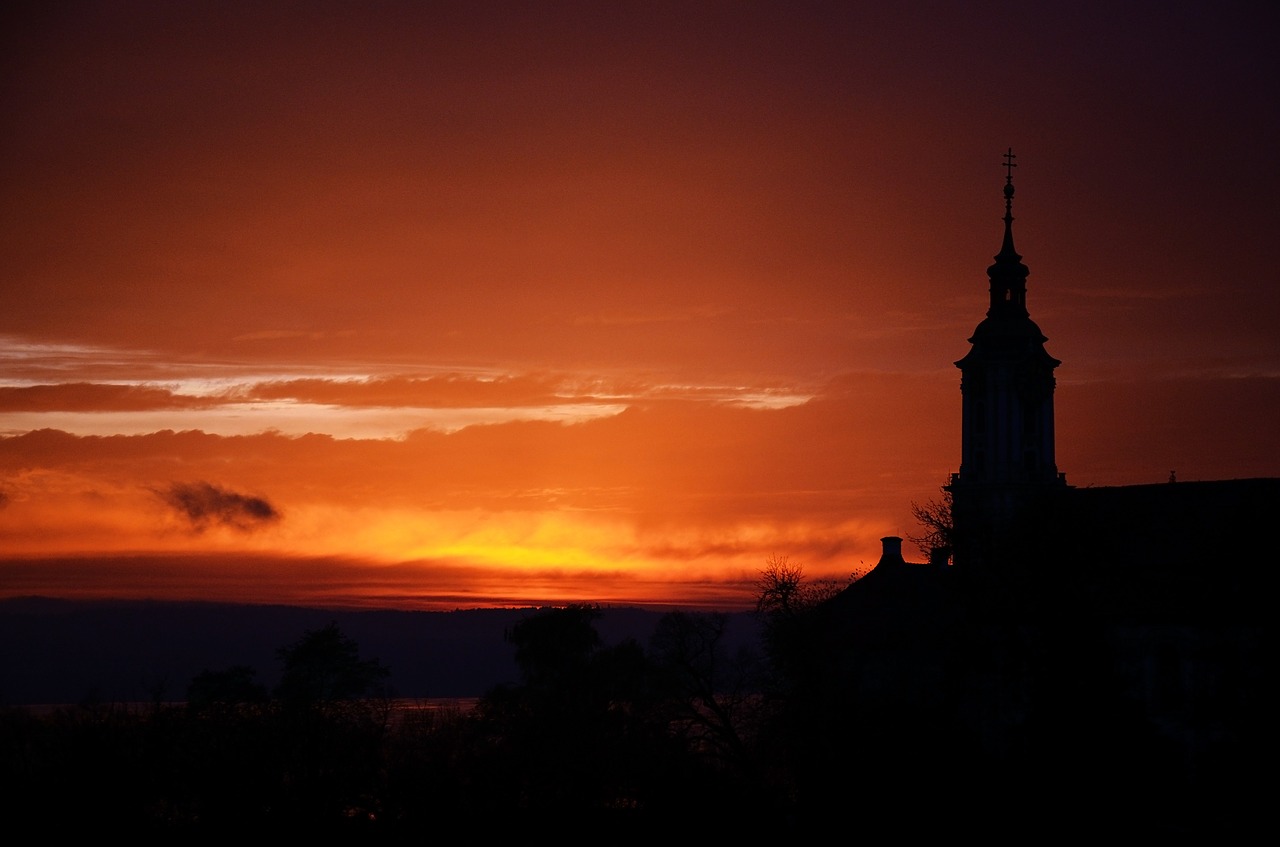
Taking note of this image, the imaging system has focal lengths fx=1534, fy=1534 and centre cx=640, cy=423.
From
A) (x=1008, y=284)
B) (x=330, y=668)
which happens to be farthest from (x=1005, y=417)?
(x=330, y=668)

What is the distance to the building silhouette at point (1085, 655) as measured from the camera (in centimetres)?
5262

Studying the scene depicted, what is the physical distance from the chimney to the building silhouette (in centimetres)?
11

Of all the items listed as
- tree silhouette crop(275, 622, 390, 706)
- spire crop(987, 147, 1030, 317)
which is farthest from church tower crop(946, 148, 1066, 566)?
tree silhouette crop(275, 622, 390, 706)

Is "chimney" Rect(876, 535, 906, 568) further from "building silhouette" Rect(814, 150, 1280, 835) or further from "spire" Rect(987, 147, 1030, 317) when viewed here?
"spire" Rect(987, 147, 1030, 317)

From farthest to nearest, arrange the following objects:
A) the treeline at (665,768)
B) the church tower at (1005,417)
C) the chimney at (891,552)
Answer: the church tower at (1005,417) → the chimney at (891,552) → the treeline at (665,768)

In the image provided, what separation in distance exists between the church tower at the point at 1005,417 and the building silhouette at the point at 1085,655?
2952 centimetres

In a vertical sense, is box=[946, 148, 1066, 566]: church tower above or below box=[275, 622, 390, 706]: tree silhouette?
above

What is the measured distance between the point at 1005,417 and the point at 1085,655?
161 ft

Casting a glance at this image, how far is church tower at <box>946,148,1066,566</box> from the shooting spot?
102 metres

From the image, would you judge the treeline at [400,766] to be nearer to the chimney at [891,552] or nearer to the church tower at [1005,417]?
the chimney at [891,552]

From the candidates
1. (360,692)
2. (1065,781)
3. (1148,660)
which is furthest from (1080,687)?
(360,692)

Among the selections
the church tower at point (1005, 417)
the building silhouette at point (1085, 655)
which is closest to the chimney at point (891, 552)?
the building silhouette at point (1085, 655)

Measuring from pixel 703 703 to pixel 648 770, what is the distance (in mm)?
5007

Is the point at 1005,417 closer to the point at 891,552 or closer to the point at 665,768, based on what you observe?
the point at 891,552
